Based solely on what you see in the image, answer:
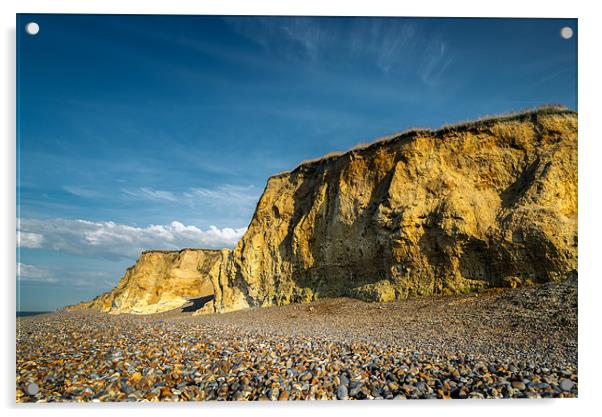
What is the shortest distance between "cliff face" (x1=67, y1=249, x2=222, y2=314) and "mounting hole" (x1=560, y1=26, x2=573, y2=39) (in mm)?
26314

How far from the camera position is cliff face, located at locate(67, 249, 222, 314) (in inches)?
1232

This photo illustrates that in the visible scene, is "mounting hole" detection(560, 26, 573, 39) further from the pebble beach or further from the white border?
the pebble beach

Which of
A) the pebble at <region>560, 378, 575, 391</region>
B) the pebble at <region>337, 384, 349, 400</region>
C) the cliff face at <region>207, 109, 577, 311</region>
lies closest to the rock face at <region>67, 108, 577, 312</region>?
the cliff face at <region>207, 109, 577, 311</region>

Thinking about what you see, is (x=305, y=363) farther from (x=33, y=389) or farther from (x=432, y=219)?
(x=432, y=219)

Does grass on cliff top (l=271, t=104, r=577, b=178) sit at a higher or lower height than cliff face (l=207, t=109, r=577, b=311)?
higher

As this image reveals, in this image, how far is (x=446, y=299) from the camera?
11477 mm

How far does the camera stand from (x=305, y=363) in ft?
18.7

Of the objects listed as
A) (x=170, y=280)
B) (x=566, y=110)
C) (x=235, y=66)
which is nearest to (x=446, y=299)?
(x=566, y=110)

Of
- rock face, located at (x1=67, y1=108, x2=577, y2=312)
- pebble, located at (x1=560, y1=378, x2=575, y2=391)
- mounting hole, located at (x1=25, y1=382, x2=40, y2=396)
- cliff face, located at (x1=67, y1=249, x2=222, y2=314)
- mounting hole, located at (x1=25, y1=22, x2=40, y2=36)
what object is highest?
mounting hole, located at (x1=25, y1=22, x2=40, y2=36)

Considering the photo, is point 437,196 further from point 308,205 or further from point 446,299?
point 308,205

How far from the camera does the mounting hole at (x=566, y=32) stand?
6898 mm

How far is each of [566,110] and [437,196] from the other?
16.3ft

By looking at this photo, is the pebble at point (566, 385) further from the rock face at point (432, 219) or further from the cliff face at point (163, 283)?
the cliff face at point (163, 283)

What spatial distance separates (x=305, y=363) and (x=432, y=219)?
9.32m
